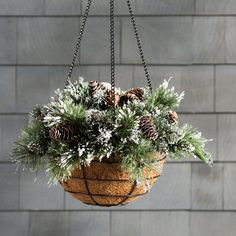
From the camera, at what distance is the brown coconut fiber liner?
1458 mm

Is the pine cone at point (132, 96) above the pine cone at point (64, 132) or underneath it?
above

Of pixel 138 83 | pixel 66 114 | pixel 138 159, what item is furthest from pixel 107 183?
pixel 138 83

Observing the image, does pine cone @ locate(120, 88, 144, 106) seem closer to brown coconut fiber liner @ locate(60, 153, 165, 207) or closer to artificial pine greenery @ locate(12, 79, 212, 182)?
artificial pine greenery @ locate(12, 79, 212, 182)

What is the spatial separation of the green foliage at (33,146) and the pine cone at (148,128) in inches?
11.8

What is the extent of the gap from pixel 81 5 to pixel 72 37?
14 centimetres

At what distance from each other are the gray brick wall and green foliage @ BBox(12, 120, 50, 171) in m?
0.61

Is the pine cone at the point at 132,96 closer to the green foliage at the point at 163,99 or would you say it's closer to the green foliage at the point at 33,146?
the green foliage at the point at 163,99

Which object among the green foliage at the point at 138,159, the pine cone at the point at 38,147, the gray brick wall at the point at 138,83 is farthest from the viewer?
the gray brick wall at the point at 138,83

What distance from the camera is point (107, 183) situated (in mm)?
1469

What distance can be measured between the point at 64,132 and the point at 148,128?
0.76 ft

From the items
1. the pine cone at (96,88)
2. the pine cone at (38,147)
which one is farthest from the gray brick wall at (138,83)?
the pine cone at (38,147)

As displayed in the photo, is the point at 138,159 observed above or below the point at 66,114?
below

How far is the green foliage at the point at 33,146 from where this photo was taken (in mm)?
1536

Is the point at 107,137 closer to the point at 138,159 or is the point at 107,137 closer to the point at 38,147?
the point at 138,159
